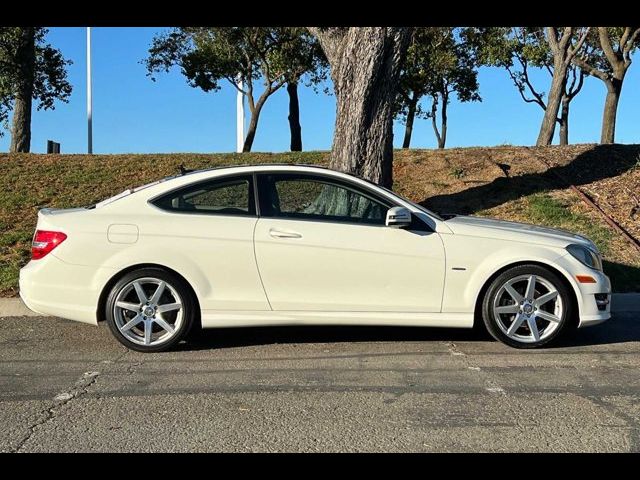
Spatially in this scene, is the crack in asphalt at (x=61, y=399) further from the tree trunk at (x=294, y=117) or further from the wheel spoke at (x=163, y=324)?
the tree trunk at (x=294, y=117)

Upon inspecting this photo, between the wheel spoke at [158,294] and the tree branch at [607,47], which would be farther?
the tree branch at [607,47]

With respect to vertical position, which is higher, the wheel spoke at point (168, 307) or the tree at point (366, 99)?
the tree at point (366, 99)

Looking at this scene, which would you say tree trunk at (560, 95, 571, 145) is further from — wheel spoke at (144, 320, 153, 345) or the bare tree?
wheel spoke at (144, 320, 153, 345)

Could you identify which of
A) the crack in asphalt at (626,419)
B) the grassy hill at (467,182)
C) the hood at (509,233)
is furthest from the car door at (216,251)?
the grassy hill at (467,182)

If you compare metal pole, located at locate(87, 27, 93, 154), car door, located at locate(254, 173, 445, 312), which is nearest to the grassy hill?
car door, located at locate(254, 173, 445, 312)

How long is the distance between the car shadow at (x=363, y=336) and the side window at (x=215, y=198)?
119cm

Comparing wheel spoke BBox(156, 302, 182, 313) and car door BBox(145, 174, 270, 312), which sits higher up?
car door BBox(145, 174, 270, 312)

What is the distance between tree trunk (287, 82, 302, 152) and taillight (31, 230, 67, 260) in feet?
67.8

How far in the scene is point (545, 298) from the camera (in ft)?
18.2

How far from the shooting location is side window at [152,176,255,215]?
5.66 metres

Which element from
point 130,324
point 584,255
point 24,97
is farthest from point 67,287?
point 24,97

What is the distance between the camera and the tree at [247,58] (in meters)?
24.8

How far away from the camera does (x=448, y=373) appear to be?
496cm
